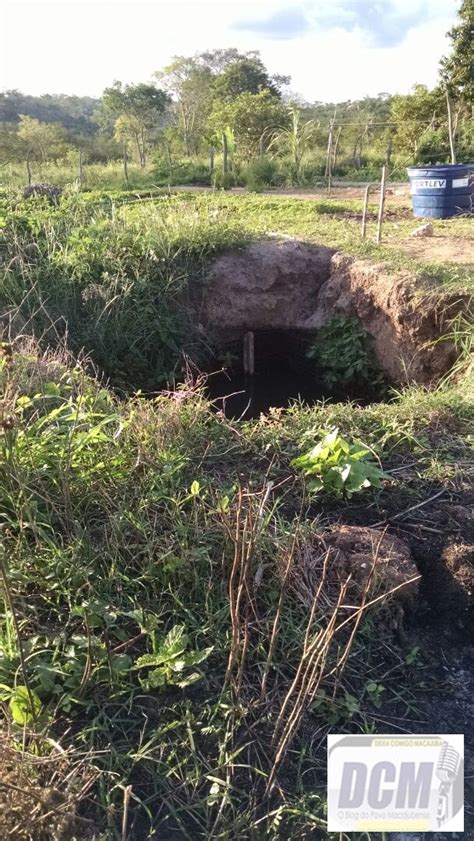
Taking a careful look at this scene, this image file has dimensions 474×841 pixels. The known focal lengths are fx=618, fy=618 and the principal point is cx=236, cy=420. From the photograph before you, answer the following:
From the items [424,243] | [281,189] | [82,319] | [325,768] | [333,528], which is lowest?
[325,768]

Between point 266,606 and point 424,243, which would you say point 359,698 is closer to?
point 266,606

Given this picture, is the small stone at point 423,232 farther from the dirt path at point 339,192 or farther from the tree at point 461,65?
the tree at point 461,65

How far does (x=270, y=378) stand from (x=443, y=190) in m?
3.33

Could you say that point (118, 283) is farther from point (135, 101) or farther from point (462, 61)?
point (135, 101)

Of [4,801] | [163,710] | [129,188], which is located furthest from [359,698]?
[129,188]

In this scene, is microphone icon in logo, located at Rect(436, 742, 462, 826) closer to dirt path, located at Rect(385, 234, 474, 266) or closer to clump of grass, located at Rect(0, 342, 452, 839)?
clump of grass, located at Rect(0, 342, 452, 839)

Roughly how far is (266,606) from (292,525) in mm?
363

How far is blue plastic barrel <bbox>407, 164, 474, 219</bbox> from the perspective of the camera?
7.64 meters

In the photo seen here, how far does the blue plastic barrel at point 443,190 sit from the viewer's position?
7641mm

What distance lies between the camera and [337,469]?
108 inches

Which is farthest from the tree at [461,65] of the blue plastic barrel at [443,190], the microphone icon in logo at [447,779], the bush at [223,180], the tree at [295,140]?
the microphone icon in logo at [447,779]

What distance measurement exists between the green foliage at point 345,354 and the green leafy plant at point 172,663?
413 cm

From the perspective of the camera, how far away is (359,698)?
6.75 ft

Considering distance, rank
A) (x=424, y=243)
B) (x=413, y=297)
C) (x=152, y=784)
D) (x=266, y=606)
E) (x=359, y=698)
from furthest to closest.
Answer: (x=424, y=243) → (x=413, y=297) → (x=266, y=606) → (x=359, y=698) → (x=152, y=784)
